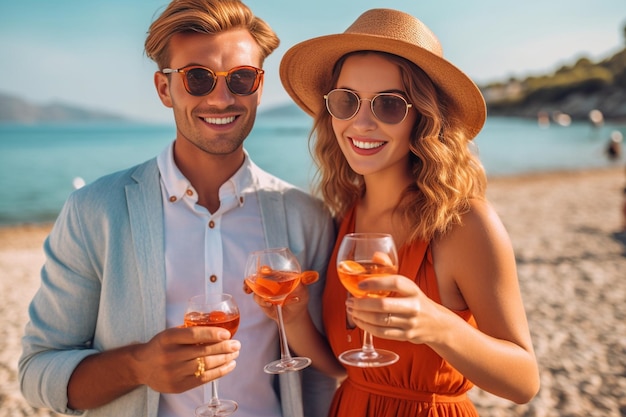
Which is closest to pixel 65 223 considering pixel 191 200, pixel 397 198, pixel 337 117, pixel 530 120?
pixel 191 200

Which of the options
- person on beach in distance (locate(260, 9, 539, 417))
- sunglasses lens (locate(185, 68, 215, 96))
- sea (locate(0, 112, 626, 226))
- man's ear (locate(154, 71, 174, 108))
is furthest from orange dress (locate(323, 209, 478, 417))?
sea (locate(0, 112, 626, 226))

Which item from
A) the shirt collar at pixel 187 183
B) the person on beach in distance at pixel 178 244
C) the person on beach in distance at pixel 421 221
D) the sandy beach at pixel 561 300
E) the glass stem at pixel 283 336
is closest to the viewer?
the person on beach in distance at pixel 421 221

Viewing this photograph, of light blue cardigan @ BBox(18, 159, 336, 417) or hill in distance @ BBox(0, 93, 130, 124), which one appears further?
hill in distance @ BBox(0, 93, 130, 124)

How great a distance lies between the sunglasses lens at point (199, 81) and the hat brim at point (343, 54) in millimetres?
532

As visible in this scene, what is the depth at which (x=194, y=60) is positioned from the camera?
10.0 feet

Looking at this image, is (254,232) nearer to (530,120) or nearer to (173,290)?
(173,290)

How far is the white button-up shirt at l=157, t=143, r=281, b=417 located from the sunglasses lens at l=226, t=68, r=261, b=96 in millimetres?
496

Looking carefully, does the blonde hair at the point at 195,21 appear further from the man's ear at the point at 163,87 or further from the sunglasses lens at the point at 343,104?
the sunglasses lens at the point at 343,104

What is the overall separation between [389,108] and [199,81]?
101 cm

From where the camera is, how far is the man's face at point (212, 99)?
3.05m

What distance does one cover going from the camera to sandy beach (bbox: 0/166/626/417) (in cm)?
641

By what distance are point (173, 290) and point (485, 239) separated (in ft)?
5.16

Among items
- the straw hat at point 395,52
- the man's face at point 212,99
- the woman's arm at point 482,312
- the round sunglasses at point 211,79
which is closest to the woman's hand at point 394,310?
the woman's arm at point 482,312

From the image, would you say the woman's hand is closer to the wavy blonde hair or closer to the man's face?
the wavy blonde hair
